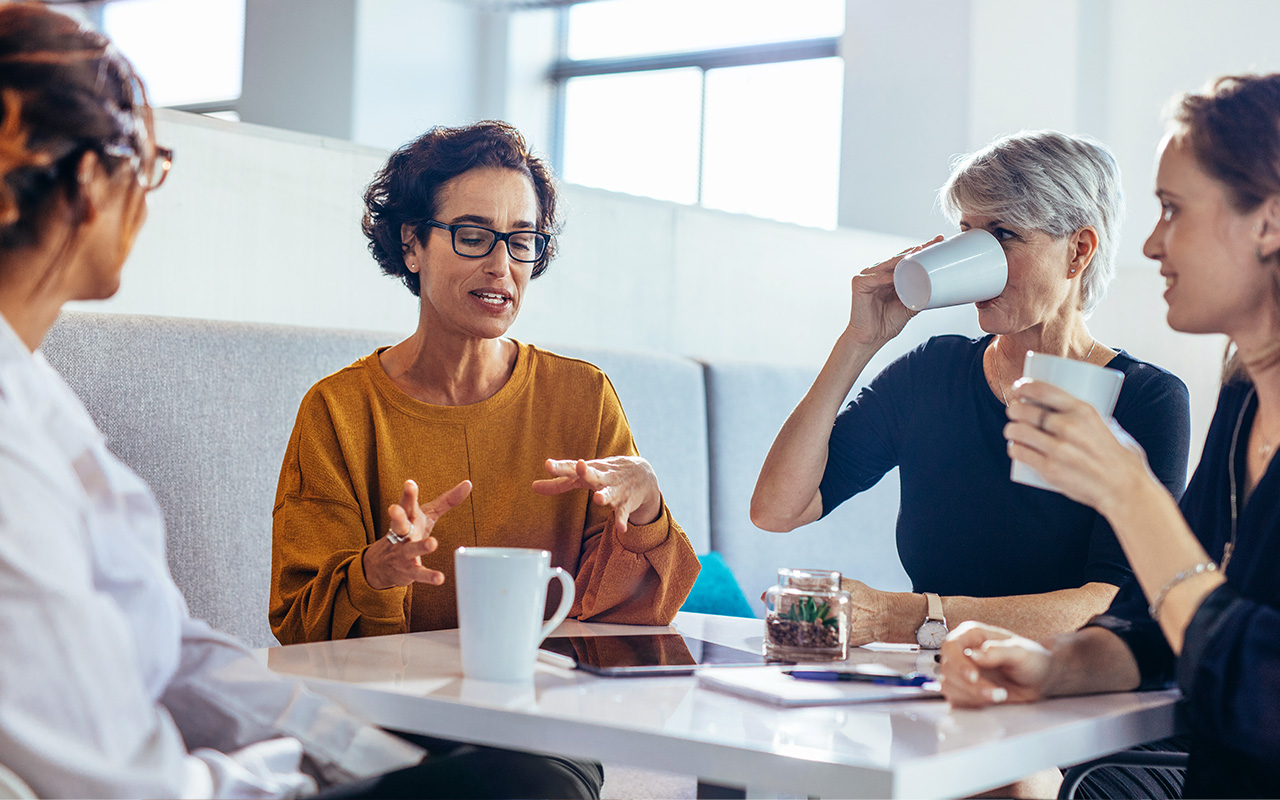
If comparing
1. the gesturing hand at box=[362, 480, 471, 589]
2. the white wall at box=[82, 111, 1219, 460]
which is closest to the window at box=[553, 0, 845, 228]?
the white wall at box=[82, 111, 1219, 460]

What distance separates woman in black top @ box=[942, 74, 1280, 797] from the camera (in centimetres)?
96

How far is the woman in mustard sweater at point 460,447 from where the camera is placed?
139 cm

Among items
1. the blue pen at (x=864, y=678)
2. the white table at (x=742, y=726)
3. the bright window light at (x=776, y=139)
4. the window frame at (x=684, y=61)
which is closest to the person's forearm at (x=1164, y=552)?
the white table at (x=742, y=726)

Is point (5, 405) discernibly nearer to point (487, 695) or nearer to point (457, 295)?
point (487, 695)

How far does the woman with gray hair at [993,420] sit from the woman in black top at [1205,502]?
0.97 ft

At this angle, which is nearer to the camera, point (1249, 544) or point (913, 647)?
point (1249, 544)

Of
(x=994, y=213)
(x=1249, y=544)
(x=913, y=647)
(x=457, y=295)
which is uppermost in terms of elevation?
(x=994, y=213)

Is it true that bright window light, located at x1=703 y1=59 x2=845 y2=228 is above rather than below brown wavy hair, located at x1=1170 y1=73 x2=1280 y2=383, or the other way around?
above

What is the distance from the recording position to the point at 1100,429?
3.27ft

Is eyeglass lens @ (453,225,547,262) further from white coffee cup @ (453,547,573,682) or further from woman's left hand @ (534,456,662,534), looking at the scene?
white coffee cup @ (453,547,573,682)

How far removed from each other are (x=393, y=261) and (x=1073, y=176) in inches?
37.6

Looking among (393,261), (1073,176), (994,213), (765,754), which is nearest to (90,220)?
(765,754)

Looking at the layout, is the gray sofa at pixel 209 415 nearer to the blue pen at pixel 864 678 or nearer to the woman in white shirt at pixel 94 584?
the woman in white shirt at pixel 94 584

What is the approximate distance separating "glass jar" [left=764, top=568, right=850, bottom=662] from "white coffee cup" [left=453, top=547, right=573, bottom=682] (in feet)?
0.89
